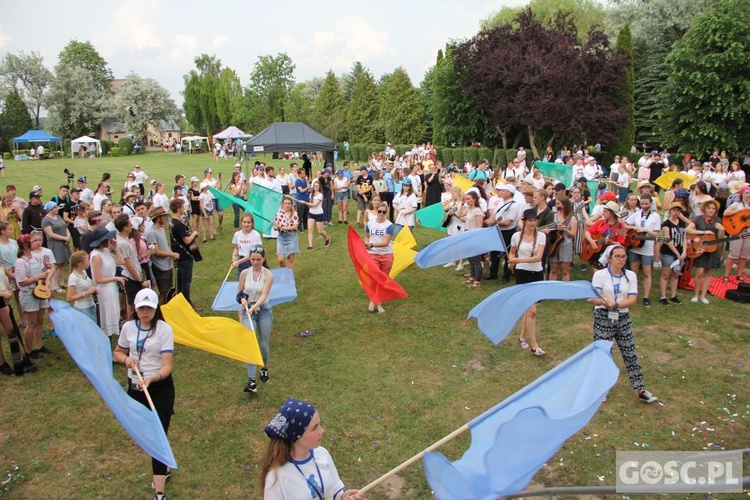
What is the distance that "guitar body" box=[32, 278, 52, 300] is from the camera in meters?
7.82

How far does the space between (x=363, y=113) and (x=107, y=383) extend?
171 feet

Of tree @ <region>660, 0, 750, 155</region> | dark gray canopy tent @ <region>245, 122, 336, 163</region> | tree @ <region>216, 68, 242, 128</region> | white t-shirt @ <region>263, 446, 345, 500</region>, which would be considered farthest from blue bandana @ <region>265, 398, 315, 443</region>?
tree @ <region>216, 68, 242, 128</region>

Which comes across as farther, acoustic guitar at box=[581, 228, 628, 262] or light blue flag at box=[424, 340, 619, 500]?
acoustic guitar at box=[581, 228, 628, 262]

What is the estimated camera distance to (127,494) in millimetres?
5316

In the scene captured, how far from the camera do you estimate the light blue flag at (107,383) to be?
3845mm

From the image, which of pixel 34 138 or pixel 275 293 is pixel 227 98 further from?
pixel 275 293

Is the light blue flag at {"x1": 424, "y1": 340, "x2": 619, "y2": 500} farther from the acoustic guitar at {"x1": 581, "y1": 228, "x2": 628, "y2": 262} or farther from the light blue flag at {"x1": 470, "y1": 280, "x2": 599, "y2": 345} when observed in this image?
the acoustic guitar at {"x1": 581, "y1": 228, "x2": 628, "y2": 262}

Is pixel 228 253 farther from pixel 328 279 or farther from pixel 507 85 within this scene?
pixel 507 85

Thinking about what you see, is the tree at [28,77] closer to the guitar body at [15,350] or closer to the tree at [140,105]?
the tree at [140,105]

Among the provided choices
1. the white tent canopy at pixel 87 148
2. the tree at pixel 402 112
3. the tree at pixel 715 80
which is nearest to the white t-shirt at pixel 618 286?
the tree at pixel 715 80

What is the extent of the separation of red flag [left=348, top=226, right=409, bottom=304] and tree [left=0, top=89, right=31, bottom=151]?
67113 mm

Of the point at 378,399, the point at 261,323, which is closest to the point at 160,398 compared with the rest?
the point at 261,323

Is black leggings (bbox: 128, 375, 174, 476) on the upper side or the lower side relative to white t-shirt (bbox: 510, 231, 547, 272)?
lower

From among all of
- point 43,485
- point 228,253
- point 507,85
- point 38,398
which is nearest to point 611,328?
point 43,485
